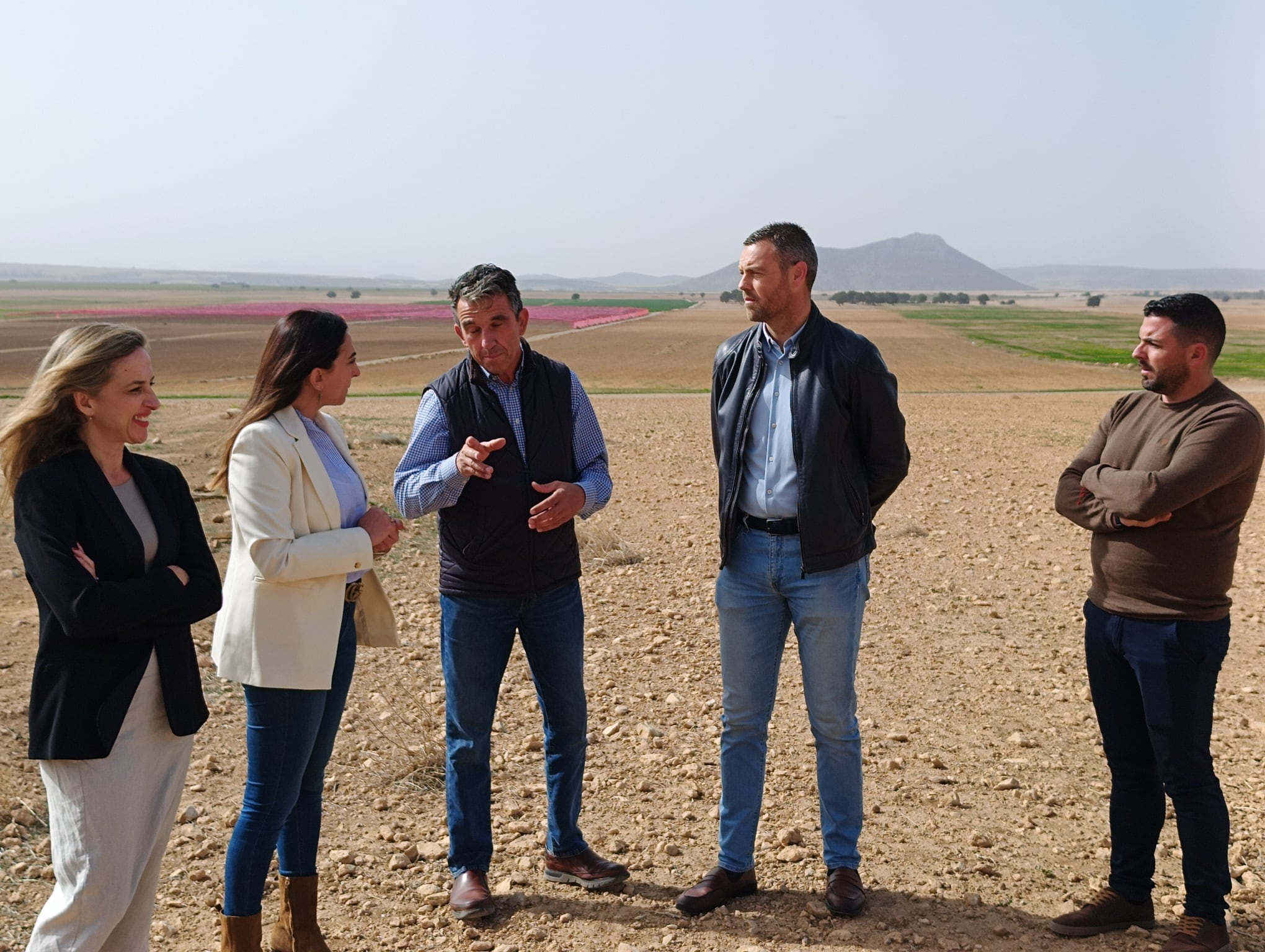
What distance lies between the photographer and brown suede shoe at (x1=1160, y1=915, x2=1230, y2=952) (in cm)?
338

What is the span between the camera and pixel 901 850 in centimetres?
422

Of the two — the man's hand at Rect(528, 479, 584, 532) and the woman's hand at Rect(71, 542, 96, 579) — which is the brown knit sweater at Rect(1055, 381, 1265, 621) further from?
the woman's hand at Rect(71, 542, 96, 579)

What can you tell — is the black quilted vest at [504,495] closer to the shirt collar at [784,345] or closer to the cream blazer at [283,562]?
the cream blazer at [283,562]

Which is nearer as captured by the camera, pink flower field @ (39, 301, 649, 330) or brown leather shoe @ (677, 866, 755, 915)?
brown leather shoe @ (677, 866, 755, 915)

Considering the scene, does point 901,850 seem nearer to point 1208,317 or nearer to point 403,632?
point 1208,317

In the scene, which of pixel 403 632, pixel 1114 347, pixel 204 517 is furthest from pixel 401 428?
pixel 1114 347

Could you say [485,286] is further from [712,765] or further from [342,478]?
[712,765]

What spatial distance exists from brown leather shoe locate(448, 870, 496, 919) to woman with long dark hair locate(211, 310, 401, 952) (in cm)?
71

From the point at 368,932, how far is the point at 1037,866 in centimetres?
238

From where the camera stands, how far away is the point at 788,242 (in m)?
3.63

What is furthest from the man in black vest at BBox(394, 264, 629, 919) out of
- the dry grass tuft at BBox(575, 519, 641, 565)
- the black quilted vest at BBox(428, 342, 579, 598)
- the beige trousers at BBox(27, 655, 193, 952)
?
the dry grass tuft at BBox(575, 519, 641, 565)

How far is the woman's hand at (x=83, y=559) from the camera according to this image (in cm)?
276

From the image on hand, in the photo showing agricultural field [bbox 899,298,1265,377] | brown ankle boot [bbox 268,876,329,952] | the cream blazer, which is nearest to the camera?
the cream blazer

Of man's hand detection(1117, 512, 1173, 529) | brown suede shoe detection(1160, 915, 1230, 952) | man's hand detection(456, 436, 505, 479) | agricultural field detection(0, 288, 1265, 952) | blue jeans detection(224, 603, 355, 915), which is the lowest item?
agricultural field detection(0, 288, 1265, 952)
